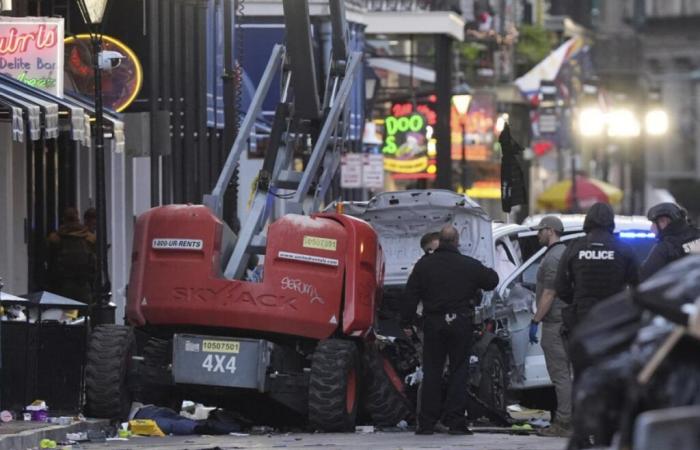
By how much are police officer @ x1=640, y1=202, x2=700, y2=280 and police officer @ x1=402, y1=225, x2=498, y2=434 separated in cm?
136

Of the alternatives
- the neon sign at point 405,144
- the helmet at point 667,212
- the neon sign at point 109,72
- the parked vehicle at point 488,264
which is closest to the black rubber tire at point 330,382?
the parked vehicle at point 488,264

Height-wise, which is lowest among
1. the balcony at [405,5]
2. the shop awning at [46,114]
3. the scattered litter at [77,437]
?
the scattered litter at [77,437]

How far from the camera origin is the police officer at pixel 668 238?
16672 millimetres

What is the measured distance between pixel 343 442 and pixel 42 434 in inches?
89.3

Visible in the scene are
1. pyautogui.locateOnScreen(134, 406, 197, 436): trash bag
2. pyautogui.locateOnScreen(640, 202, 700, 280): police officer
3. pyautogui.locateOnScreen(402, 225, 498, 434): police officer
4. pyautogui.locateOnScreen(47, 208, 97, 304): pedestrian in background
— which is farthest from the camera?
pyautogui.locateOnScreen(47, 208, 97, 304): pedestrian in background

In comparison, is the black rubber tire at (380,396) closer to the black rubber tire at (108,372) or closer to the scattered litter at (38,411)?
the black rubber tire at (108,372)

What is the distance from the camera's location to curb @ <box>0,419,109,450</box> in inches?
599

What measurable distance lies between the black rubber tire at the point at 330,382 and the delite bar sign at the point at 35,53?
6.47 meters

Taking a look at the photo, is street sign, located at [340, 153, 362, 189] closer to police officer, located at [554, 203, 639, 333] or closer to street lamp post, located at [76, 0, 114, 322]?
street lamp post, located at [76, 0, 114, 322]

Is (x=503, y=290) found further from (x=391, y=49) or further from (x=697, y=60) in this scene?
(x=697, y=60)

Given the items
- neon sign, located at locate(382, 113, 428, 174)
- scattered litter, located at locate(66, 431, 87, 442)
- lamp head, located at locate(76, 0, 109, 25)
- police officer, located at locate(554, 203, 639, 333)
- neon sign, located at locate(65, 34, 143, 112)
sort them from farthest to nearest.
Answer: neon sign, located at locate(382, 113, 428, 174) < neon sign, located at locate(65, 34, 143, 112) < lamp head, located at locate(76, 0, 109, 25) < scattered litter, located at locate(66, 431, 87, 442) < police officer, located at locate(554, 203, 639, 333)

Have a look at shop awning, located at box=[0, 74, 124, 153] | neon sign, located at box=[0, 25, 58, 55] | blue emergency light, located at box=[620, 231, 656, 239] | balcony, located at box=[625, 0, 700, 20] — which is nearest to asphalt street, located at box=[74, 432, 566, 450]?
blue emergency light, located at box=[620, 231, 656, 239]

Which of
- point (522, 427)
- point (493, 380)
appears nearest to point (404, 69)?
point (493, 380)

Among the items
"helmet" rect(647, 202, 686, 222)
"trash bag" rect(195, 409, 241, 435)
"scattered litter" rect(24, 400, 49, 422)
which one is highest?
"helmet" rect(647, 202, 686, 222)
